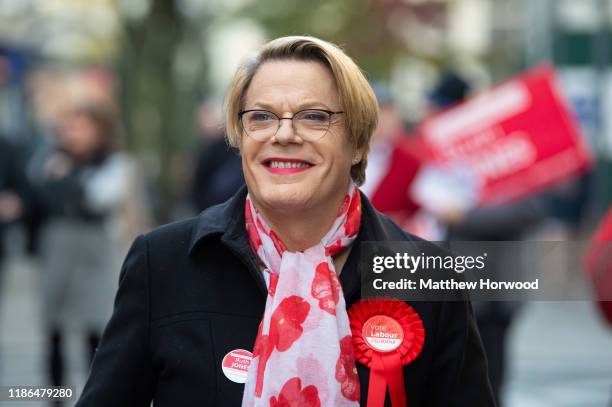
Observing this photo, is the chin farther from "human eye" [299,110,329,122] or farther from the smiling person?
"human eye" [299,110,329,122]

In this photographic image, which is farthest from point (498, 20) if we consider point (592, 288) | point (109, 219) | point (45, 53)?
point (592, 288)

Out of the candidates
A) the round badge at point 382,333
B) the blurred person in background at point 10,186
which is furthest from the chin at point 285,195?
the blurred person in background at point 10,186

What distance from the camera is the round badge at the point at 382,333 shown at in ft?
10.7

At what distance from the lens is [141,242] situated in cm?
342

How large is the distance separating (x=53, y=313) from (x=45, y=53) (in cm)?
1810

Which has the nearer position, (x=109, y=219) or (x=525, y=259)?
(x=525, y=259)

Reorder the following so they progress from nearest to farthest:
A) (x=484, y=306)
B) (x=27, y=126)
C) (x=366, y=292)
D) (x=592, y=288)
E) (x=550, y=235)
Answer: (x=366, y=292) < (x=592, y=288) < (x=484, y=306) < (x=550, y=235) < (x=27, y=126)

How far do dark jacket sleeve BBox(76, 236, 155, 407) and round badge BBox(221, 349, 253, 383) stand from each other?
21 cm

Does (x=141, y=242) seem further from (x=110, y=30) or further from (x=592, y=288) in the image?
(x=110, y=30)

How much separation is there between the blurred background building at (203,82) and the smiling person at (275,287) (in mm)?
447

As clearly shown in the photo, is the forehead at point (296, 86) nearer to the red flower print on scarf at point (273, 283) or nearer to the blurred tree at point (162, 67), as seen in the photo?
the red flower print on scarf at point (273, 283)

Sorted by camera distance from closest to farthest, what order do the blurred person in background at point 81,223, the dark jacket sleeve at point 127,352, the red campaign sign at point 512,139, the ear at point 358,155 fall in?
the dark jacket sleeve at point 127,352
the ear at point 358,155
the red campaign sign at point 512,139
the blurred person in background at point 81,223

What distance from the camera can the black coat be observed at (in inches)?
130

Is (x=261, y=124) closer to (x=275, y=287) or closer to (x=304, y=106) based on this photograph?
(x=304, y=106)
